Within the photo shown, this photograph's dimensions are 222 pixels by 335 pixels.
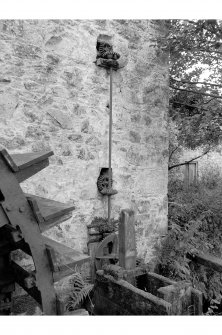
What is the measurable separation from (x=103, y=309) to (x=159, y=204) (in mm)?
1779

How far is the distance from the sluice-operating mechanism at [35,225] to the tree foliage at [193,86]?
281 cm

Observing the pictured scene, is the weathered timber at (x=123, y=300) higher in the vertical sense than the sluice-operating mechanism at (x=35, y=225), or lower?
lower

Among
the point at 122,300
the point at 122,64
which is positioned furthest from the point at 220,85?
the point at 122,300

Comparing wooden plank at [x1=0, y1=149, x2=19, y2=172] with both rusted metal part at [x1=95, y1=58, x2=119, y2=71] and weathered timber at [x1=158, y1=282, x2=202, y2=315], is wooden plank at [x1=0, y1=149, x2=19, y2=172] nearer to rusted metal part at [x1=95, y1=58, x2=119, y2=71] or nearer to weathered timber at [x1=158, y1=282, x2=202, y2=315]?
weathered timber at [x1=158, y1=282, x2=202, y2=315]

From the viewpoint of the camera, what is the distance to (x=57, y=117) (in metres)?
3.45

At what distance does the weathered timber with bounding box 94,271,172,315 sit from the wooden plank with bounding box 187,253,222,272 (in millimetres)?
1702

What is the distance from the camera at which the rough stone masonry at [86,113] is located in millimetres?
3203

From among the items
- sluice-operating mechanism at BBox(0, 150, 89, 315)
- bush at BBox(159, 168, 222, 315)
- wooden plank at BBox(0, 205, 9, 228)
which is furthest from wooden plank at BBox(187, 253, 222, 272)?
wooden plank at BBox(0, 205, 9, 228)

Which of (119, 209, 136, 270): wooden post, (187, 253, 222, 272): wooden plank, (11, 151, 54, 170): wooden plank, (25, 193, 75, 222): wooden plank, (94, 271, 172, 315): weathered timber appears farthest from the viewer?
(187, 253, 222, 272): wooden plank

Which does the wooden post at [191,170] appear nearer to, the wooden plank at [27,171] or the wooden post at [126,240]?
the wooden post at [126,240]

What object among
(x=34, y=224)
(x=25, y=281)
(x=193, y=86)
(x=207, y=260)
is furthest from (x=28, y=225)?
(x=193, y=86)

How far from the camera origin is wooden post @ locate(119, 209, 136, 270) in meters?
3.10

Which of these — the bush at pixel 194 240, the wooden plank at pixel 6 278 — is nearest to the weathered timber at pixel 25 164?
the wooden plank at pixel 6 278

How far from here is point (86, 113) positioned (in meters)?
3.69
